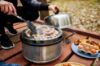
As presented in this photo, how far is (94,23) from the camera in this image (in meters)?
3.68

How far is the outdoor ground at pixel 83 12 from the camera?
360cm

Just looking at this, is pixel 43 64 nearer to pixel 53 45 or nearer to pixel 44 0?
pixel 53 45

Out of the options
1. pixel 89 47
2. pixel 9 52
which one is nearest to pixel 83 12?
pixel 89 47

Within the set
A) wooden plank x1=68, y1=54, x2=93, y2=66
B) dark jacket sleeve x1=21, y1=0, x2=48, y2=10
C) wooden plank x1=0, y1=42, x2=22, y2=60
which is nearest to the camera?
A: wooden plank x1=68, y1=54, x2=93, y2=66

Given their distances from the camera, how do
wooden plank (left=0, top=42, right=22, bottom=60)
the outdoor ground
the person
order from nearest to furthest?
1. wooden plank (left=0, top=42, right=22, bottom=60)
2. the person
3. the outdoor ground

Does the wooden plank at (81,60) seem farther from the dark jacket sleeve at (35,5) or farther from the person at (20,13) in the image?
the dark jacket sleeve at (35,5)

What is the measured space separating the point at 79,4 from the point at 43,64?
3.72 metres

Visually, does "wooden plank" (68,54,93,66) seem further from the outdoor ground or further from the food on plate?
the outdoor ground

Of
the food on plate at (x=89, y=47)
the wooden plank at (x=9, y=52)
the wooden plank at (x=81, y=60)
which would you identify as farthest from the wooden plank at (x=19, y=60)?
the food on plate at (x=89, y=47)

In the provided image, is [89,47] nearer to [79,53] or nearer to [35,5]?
[79,53]

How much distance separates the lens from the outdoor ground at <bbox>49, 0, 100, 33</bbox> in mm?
3596

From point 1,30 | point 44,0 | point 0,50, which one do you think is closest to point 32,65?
point 0,50

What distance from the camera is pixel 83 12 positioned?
4.35 meters

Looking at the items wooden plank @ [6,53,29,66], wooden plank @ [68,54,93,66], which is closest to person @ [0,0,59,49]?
wooden plank @ [6,53,29,66]
